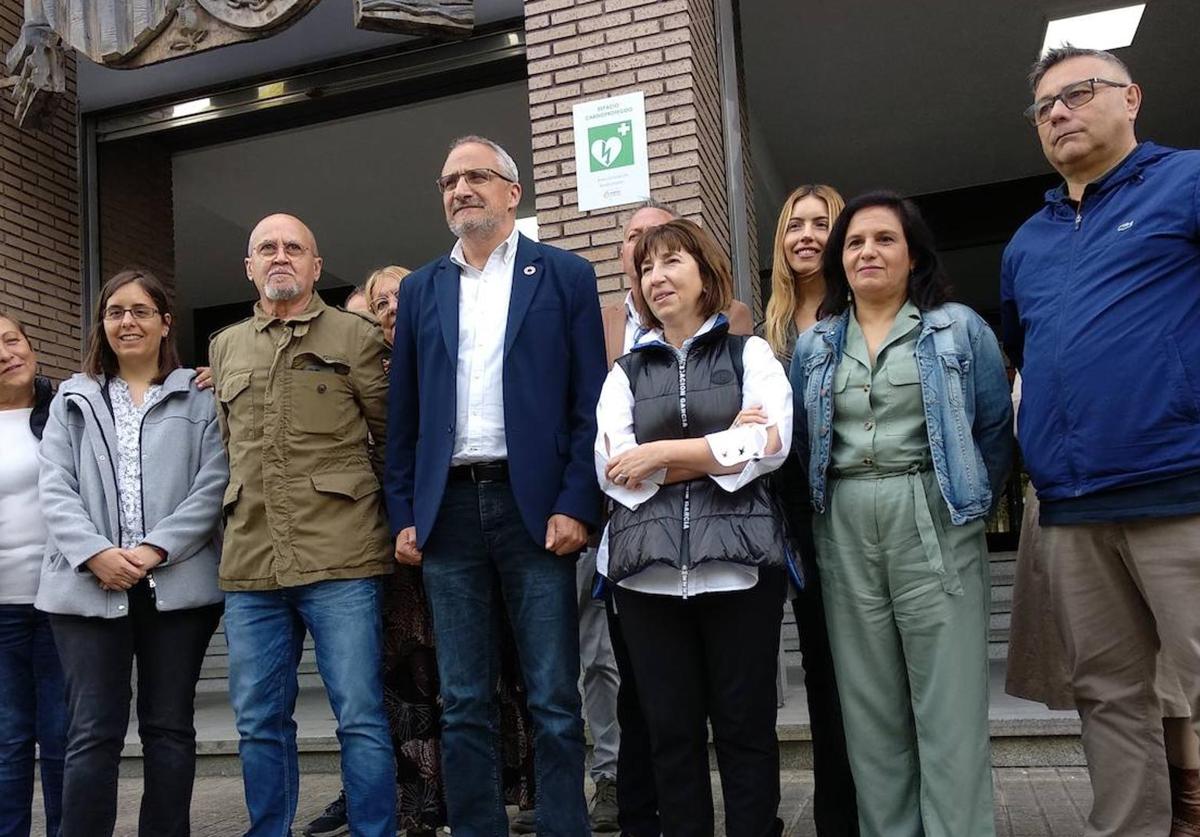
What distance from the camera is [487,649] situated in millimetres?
3244

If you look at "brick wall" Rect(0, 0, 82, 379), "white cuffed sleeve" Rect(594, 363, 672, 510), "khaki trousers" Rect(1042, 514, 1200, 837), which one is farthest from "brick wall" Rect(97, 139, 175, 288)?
"khaki trousers" Rect(1042, 514, 1200, 837)

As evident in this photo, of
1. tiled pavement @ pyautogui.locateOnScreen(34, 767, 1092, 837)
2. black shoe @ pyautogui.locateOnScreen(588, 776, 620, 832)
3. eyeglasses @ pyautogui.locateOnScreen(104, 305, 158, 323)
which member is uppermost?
eyeglasses @ pyautogui.locateOnScreen(104, 305, 158, 323)

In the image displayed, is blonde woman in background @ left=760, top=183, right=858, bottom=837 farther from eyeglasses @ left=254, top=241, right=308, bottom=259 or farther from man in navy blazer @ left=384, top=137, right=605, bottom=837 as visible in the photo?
eyeglasses @ left=254, top=241, right=308, bottom=259

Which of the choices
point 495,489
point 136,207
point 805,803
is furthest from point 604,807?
point 136,207

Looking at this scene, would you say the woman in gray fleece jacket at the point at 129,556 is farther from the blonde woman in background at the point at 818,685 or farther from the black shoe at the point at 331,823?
the blonde woman in background at the point at 818,685

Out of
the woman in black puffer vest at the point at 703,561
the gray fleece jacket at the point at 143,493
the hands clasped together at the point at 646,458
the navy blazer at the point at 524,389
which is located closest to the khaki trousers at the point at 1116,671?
the woman in black puffer vest at the point at 703,561

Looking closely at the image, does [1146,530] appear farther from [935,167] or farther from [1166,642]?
[935,167]

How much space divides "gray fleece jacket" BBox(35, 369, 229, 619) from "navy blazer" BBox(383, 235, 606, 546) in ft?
2.29

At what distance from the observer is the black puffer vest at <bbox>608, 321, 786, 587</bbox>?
2.76 m

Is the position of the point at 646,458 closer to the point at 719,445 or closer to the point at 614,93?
the point at 719,445

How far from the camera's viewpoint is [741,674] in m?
2.80

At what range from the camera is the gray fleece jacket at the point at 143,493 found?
3389 millimetres

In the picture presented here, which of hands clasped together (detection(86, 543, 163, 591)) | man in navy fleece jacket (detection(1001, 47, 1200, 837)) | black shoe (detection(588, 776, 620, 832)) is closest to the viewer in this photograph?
man in navy fleece jacket (detection(1001, 47, 1200, 837))

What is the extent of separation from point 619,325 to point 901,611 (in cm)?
144
